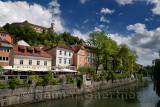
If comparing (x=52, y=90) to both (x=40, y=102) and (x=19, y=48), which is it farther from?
(x=19, y=48)

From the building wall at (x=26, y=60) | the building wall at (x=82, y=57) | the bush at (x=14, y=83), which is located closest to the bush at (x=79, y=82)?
the building wall at (x=26, y=60)

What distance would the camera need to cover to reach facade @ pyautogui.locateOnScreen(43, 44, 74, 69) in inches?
1614

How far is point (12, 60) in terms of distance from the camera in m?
32.9

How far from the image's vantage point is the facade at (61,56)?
41003mm

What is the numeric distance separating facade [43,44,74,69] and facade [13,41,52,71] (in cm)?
343

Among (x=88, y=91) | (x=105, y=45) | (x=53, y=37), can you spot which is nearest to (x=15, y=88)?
(x=88, y=91)

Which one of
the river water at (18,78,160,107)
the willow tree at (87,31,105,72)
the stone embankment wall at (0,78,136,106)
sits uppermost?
the willow tree at (87,31,105,72)

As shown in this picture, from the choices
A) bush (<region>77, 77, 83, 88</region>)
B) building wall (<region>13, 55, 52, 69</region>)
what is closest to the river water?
bush (<region>77, 77, 83, 88</region>)

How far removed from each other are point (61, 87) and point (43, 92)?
13.4 ft

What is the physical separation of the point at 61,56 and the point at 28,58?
11238 millimetres

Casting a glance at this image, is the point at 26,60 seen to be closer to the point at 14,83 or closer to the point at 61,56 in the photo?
the point at 61,56

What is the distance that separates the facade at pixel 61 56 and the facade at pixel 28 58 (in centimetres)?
343

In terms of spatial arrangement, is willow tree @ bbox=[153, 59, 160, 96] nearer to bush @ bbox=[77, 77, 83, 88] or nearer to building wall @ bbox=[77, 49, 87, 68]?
bush @ bbox=[77, 77, 83, 88]

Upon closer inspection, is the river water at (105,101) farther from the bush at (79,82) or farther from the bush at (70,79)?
the bush at (70,79)
